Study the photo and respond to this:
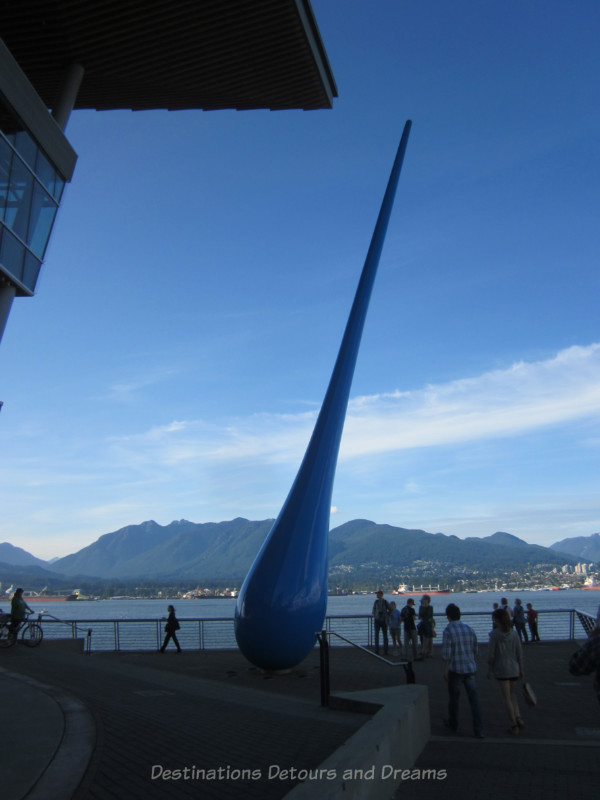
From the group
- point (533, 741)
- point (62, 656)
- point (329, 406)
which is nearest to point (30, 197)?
point (329, 406)

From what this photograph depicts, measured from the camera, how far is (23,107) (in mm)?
11727

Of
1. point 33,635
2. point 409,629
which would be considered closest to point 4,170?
point 33,635

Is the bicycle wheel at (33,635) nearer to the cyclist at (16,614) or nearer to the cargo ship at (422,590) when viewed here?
the cyclist at (16,614)

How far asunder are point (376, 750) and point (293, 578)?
609cm

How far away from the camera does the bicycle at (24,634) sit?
13969 mm

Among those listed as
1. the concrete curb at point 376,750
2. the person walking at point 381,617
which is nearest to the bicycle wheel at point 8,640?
the person walking at point 381,617

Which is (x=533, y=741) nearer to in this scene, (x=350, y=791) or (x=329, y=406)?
(x=350, y=791)

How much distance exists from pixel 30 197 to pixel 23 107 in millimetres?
1526

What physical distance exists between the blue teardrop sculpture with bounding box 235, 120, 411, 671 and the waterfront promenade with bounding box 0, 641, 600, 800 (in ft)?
1.96

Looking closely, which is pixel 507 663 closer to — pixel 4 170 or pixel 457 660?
pixel 457 660

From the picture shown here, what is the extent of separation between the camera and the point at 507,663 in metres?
6.45

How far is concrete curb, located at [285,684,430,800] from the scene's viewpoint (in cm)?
353

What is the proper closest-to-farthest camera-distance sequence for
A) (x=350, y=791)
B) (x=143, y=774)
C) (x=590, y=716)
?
(x=350, y=791)
(x=143, y=774)
(x=590, y=716)

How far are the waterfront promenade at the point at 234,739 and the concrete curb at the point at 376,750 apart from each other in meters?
0.08
